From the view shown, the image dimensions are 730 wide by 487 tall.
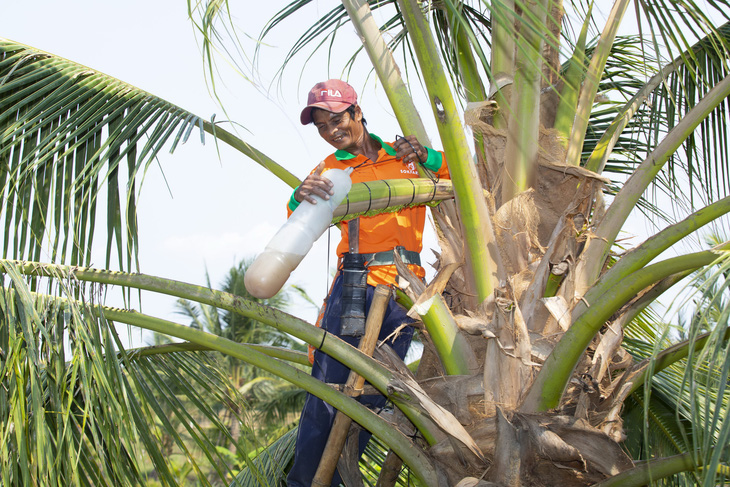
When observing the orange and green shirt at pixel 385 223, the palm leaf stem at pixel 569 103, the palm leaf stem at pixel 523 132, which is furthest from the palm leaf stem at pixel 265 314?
the palm leaf stem at pixel 569 103

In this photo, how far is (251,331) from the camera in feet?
52.5

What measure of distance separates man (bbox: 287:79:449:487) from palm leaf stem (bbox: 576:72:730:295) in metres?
0.66

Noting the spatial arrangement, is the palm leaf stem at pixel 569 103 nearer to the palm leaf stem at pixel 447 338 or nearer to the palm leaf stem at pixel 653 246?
the palm leaf stem at pixel 653 246

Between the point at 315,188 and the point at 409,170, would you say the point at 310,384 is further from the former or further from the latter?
the point at 409,170

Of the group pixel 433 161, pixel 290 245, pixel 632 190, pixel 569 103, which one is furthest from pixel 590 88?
pixel 290 245

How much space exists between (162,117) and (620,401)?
1981 mm

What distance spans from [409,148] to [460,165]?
13.0 inches

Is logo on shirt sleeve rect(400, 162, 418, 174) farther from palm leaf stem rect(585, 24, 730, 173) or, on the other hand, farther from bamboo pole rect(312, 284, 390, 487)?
palm leaf stem rect(585, 24, 730, 173)

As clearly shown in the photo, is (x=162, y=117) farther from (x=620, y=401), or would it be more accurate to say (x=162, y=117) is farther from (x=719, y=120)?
(x=719, y=120)

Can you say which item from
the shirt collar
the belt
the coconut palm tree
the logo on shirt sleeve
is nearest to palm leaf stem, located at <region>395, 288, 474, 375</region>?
the coconut palm tree

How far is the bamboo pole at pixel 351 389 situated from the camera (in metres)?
2.62

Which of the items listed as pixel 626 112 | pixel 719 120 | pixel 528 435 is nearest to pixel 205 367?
pixel 528 435

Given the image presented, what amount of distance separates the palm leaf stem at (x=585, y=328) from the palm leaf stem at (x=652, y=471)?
0.91 ft

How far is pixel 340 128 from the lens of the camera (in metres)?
3.02
